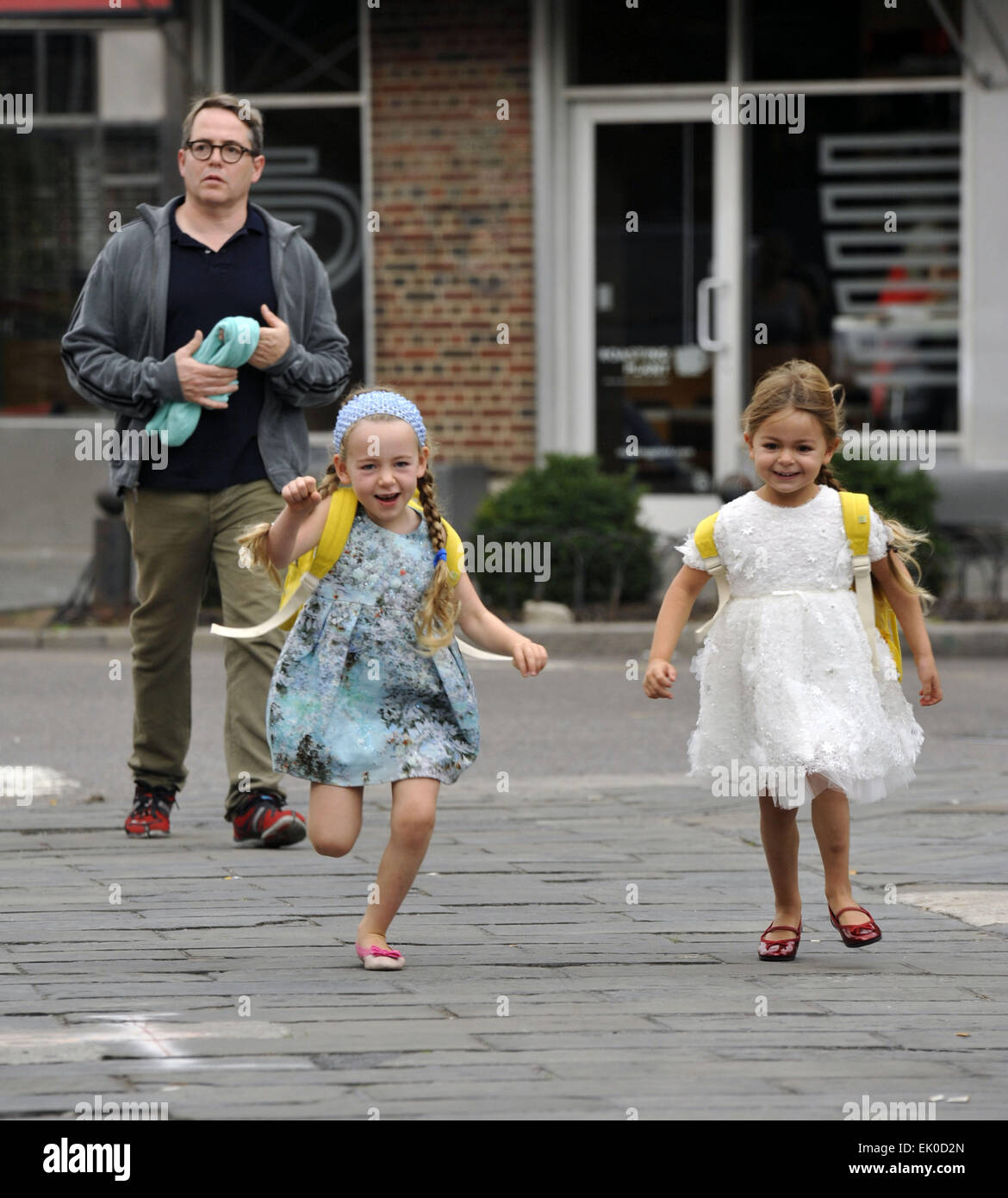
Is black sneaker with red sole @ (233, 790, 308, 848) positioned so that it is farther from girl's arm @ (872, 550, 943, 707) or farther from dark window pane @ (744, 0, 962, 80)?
dark window pane @ (744, 0, 962, 80)

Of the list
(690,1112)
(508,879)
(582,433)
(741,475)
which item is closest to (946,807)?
(508,879)

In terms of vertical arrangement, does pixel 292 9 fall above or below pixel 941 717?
above

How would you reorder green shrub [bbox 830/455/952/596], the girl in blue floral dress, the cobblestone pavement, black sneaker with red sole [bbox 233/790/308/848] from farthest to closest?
green shrub [bbox 830/455/952/596] < black sneaker with red sole [bbox 233/790/308/848] < the girl in blue floral dress < the cobblestone pavement

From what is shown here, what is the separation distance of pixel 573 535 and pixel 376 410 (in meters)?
7.58

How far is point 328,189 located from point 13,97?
2.38m

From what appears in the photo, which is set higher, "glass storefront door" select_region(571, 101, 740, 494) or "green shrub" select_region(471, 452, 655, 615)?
"glass storefront door" select_region(571, 101, 740, 494)

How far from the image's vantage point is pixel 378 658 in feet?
15.5

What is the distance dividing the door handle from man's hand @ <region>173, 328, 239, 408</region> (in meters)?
8.85

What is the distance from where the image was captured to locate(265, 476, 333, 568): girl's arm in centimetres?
462

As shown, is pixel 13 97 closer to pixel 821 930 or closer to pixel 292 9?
pixel 292 9

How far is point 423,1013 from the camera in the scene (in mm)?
4176

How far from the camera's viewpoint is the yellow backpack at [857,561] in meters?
4.81

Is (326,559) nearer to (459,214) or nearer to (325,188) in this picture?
(459,214)

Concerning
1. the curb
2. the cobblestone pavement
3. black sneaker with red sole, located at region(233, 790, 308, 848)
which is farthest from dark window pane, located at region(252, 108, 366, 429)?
black sneaker with red sole, located at region(233, 790, 308, 848)
